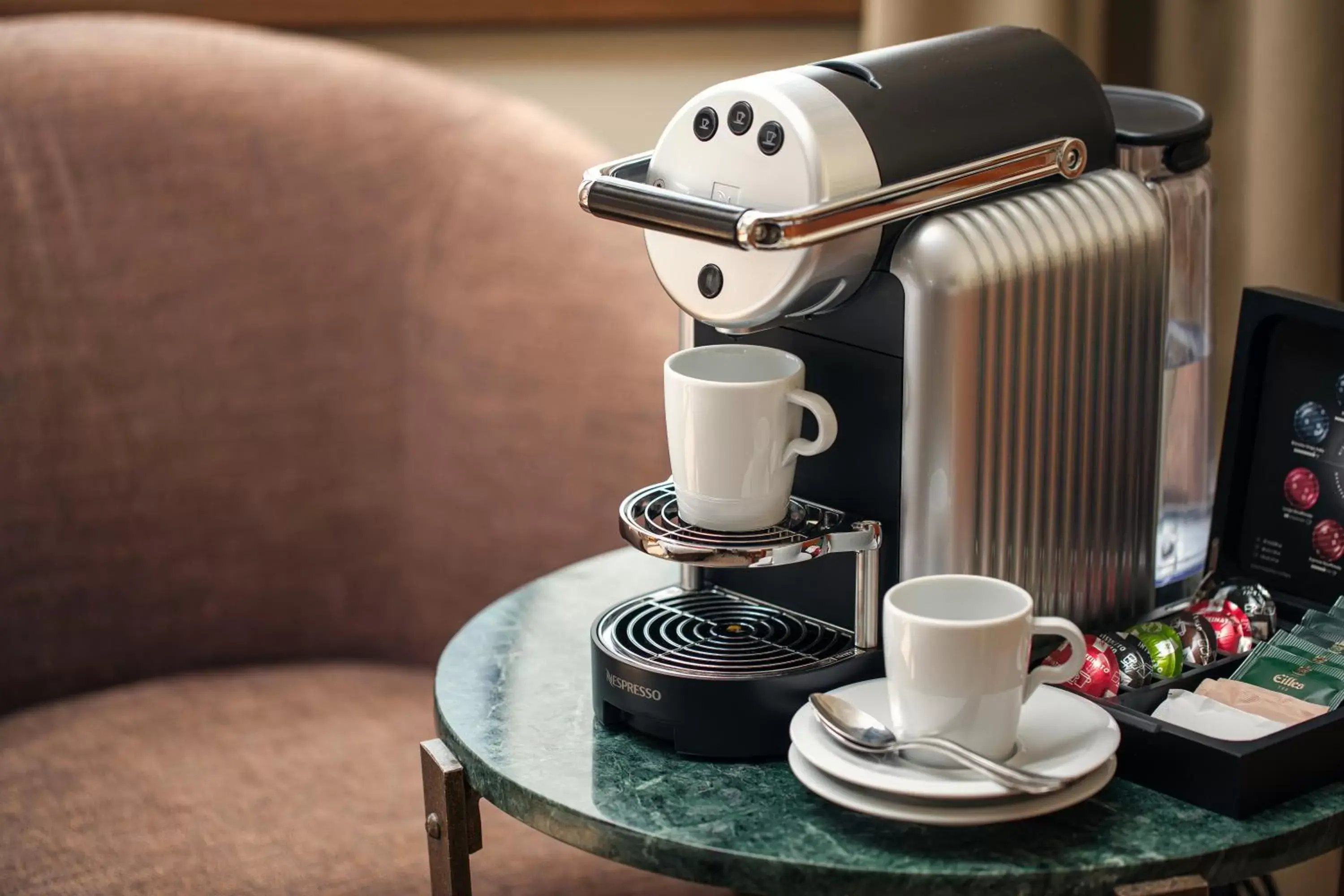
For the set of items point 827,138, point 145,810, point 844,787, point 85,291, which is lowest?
point 145,810

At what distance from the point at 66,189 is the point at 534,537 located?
22.2 inches

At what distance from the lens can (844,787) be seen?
0.84 m

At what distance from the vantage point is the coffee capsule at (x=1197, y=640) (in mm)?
993

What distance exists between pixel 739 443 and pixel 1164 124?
45 centimetres

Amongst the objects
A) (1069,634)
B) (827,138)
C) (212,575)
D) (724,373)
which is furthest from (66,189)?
(1069,634)

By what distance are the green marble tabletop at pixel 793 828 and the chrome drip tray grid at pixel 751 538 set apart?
121 millimetres

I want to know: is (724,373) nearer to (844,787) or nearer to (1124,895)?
(844,787)

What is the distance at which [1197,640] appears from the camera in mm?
998

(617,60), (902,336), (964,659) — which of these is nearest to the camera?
(964,659)

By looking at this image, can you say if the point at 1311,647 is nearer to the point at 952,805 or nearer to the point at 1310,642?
the point at 1310,642

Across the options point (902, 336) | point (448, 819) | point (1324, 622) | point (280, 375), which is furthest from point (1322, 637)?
point (280, 375)

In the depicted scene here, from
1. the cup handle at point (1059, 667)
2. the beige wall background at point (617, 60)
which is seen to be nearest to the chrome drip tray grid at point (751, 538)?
the cup handle at point (1059, 667)

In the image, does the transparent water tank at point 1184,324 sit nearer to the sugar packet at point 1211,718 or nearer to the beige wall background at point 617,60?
the sugar packet at point 1211,718

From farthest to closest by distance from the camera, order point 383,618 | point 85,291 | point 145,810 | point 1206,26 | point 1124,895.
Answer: point 383,618 < point 85,291 < point 1206,26 < point 145,810 < point 1124,895
